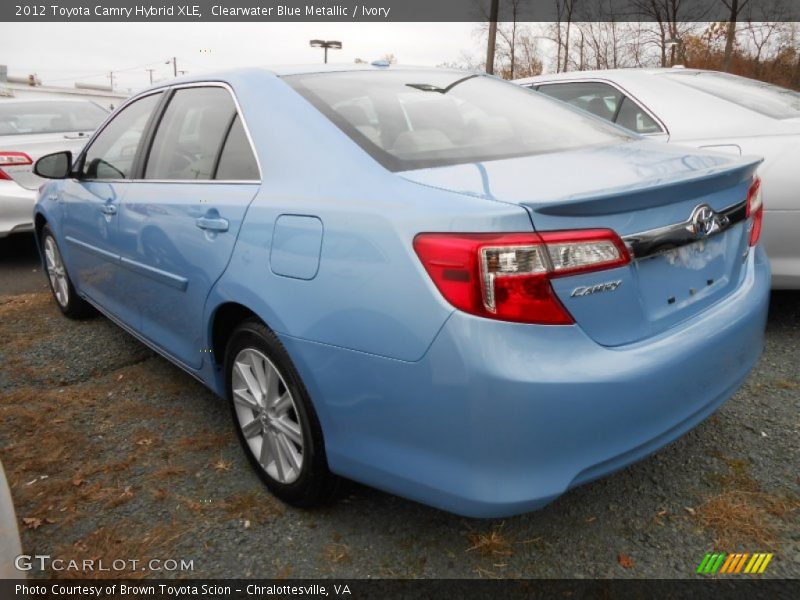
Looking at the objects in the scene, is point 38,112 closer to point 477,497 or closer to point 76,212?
point 76,212

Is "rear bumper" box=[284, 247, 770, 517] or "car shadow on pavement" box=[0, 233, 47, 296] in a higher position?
"rear bumper" box=[284, 247, 770, 517]

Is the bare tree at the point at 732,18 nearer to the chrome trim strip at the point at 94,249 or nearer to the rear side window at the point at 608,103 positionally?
the rear side window at the point at 608,103

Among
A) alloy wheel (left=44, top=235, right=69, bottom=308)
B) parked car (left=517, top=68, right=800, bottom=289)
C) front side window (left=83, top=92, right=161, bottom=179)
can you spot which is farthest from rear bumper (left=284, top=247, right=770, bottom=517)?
alloy wheel (left=44, top=235, right=69, bottom=308)

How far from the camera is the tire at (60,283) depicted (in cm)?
432

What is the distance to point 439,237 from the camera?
1.58 meters

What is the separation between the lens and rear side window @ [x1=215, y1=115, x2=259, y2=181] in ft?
7.47

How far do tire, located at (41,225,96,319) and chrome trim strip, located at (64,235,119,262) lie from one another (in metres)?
0.41

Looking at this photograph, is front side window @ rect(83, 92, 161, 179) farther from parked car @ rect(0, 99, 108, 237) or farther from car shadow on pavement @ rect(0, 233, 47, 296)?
parked car @ rect(0, 99, 108, 237)

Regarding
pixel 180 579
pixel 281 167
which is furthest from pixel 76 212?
pixel 180 579

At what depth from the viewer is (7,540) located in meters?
1.59

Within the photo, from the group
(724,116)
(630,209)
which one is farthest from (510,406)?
(724,116)

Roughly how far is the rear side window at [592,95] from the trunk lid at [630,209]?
6.93ft

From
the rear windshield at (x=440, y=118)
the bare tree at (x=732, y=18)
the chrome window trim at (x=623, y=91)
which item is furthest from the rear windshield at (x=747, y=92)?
the bare tree at (x=732, y=18)

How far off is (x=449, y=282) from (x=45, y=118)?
271 inches
